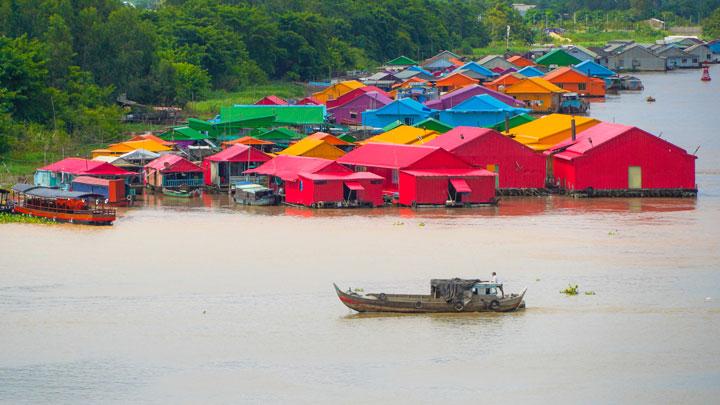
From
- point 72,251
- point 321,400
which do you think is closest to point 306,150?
point 72,251

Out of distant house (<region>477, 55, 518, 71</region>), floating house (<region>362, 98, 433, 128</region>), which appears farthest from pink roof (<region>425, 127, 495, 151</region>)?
distant house (<region>477, 55, 518, 71</region>)

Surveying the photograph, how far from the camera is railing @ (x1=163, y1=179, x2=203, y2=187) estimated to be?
29906 millimetres

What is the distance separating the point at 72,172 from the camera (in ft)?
93.8

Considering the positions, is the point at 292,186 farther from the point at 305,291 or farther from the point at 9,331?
the point at 9,331

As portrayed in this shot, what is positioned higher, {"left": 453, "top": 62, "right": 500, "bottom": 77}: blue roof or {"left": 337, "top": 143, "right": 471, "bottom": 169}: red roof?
{"left": 453, "top": 62, "right": 500, "bottom": 77}: blue roof

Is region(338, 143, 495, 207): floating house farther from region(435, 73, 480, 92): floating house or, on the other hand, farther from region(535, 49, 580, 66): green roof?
region(535, 49, 580, 66): green roof

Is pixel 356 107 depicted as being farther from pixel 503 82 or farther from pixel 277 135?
pixel 277 135

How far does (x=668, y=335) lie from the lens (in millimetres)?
17250

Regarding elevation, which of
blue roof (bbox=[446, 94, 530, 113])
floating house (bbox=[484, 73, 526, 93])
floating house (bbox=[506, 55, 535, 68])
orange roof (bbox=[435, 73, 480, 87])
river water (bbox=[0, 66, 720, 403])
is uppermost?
floating house (bbox=[506, 55, 535, 68])

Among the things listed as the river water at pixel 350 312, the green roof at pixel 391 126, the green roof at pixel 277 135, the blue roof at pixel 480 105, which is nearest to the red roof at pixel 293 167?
the river water at pixel 350 312

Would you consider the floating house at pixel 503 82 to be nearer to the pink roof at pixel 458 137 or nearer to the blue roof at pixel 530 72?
the blue roof at pixel 530 72

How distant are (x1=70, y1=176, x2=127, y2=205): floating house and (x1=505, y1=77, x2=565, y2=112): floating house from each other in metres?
23.7

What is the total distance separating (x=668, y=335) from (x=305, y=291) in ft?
16.4

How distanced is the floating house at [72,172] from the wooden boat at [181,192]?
2.89 ft
